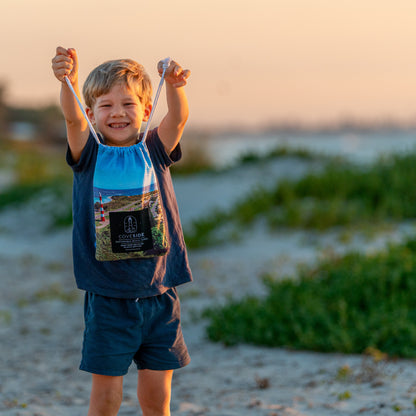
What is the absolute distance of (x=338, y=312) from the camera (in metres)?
4.57

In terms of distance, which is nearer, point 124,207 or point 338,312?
point 124,207

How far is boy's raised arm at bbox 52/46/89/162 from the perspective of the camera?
7.35ft

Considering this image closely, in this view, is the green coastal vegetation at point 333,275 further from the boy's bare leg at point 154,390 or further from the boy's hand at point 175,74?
the boy's hand at point 175,74

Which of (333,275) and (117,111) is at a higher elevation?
(117,111)

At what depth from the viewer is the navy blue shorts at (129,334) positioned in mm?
2295

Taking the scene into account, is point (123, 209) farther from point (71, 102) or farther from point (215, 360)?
point (215, 360)

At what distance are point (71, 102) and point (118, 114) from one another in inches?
7.1

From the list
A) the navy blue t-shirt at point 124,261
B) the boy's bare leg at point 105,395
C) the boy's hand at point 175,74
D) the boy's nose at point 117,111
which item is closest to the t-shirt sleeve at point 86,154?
the navy blue t-shirt at point 124,261

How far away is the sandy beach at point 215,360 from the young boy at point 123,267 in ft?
3.23

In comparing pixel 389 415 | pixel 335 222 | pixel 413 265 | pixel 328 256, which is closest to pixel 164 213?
pixel 389 415

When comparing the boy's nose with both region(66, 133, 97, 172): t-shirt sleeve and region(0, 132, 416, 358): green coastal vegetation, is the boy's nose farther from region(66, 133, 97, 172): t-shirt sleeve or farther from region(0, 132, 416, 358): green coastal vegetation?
region(0, 132, 416, 358): green coastal vegetation

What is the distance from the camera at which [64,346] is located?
4781mm

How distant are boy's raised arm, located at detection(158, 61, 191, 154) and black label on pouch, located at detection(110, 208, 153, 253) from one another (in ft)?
1.05

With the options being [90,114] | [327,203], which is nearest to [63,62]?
[90,114]
